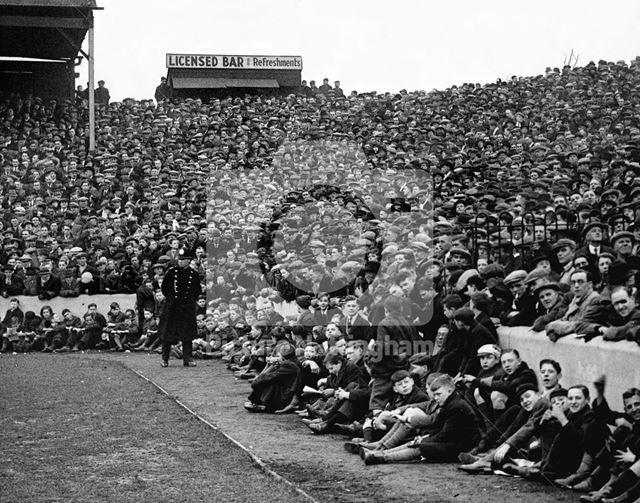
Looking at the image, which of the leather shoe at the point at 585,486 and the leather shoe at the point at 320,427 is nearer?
the leather shoe at the point at 585,486

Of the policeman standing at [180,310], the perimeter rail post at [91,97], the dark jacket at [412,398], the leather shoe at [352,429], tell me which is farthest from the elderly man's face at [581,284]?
the perimeter rail post at [91,97]

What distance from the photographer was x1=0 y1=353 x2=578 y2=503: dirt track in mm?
8445

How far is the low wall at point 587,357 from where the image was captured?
29.1ft

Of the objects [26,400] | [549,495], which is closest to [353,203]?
[26,400]

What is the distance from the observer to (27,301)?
82.0 feet

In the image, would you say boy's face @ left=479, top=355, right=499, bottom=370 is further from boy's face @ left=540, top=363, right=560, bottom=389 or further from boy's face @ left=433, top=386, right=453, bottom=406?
boy's face @ left=540, top=363, right=560, bottom=389

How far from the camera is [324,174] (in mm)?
27891

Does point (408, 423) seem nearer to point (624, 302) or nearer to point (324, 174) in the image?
point (624, 302)

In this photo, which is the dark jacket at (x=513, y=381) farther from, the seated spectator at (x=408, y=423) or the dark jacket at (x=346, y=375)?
the dark jacket at (x=346, y=375)

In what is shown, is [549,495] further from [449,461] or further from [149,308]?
[149,308]

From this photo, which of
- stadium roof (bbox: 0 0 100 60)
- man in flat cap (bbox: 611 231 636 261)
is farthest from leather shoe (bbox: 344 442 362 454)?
stadium roof (bbox: 0 0 100 60)

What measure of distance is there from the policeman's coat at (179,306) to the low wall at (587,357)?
9329 mm

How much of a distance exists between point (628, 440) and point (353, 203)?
15.5 metres

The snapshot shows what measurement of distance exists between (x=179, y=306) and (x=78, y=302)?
6.11m
